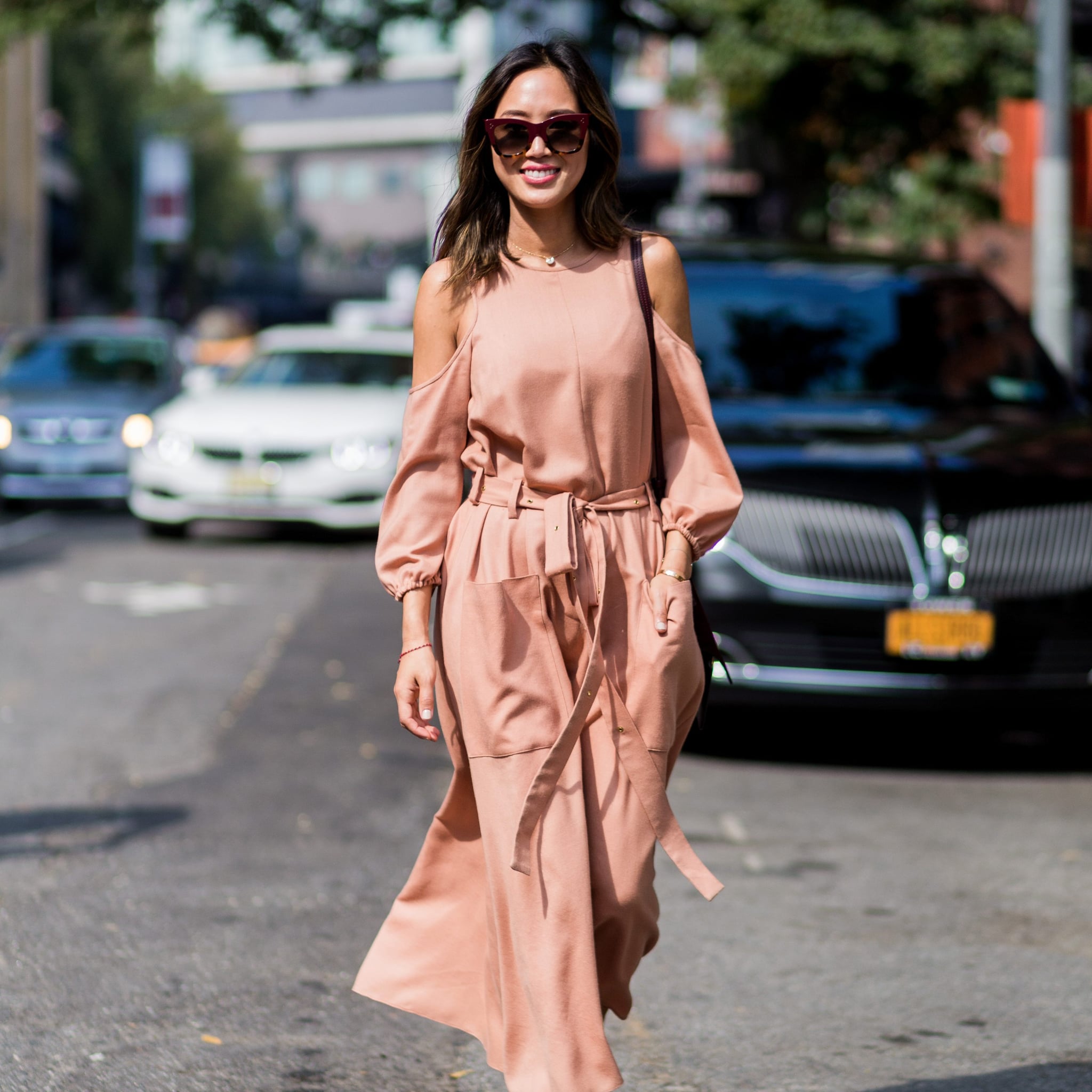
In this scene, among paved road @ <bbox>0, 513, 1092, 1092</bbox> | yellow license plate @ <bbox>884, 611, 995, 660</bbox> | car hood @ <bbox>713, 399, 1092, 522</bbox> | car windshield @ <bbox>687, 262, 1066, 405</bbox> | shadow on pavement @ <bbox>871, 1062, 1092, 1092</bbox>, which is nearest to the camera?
shadow on pavement @ <bbox>871, 1062, 1092, 1092</bbox>

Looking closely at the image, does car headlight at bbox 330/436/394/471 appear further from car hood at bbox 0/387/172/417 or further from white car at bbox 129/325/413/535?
car hood at bbox 0/387/172/417

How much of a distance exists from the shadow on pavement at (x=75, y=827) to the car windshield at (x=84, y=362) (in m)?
11.6

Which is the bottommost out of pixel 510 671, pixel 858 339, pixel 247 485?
pixel 247 485

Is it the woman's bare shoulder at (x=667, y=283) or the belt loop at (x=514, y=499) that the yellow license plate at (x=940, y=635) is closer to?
the woman's bare shoulder at (x=667, y=283)

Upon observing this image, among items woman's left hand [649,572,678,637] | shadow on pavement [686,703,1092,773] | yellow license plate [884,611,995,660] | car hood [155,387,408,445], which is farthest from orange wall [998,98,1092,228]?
woman's left hand [649,572,678,637]

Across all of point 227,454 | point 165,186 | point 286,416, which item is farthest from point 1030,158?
point 165,186

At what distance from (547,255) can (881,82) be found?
14.3 metres

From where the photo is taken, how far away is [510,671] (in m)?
3.17

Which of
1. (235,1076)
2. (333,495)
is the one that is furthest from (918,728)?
(333,495)

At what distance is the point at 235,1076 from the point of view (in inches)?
154

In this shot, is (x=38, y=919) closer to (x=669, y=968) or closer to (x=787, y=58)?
(x=669, y=968)

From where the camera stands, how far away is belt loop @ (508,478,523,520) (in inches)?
126

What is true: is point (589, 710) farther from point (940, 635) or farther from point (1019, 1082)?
point (940, 635)

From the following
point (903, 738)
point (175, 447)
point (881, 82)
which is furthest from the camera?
point (881, 82)
